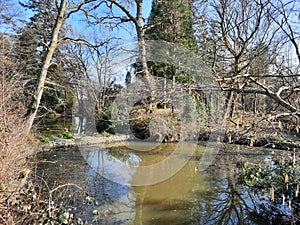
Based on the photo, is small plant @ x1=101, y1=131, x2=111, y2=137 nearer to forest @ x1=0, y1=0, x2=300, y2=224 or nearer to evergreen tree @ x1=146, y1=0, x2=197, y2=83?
forest @ x1=0, y1=0, x2=300, y2=224

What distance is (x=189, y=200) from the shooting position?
14.5 ft

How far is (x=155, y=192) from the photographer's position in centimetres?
476

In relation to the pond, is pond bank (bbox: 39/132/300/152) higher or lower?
higher

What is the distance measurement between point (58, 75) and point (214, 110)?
984 cm

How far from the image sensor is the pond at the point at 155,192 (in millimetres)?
3762

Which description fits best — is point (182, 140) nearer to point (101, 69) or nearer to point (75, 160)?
point (75, 160)

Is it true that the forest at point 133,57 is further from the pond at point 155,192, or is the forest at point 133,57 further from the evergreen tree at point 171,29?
the pond at point 155,192

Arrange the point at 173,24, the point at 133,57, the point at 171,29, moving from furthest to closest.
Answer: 1. the point at 171,29
2. the point at 173,24
3. the point at 133,57

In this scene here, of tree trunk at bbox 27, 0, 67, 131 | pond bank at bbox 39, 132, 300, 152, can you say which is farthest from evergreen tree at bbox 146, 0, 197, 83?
tree trunk at bbox 27, 0, 67, 131

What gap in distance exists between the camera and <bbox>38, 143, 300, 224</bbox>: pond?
3762 mm

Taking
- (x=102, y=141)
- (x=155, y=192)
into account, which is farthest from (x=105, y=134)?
(x=155, y=192)

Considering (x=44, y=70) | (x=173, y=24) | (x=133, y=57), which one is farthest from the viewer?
(x=173, y=24)

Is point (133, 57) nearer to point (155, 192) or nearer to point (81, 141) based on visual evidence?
point (81, 141)

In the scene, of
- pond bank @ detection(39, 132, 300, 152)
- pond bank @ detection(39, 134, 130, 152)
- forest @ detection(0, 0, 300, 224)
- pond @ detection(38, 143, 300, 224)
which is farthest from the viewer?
pond bank @ detection(39, 134, 130, 152)
